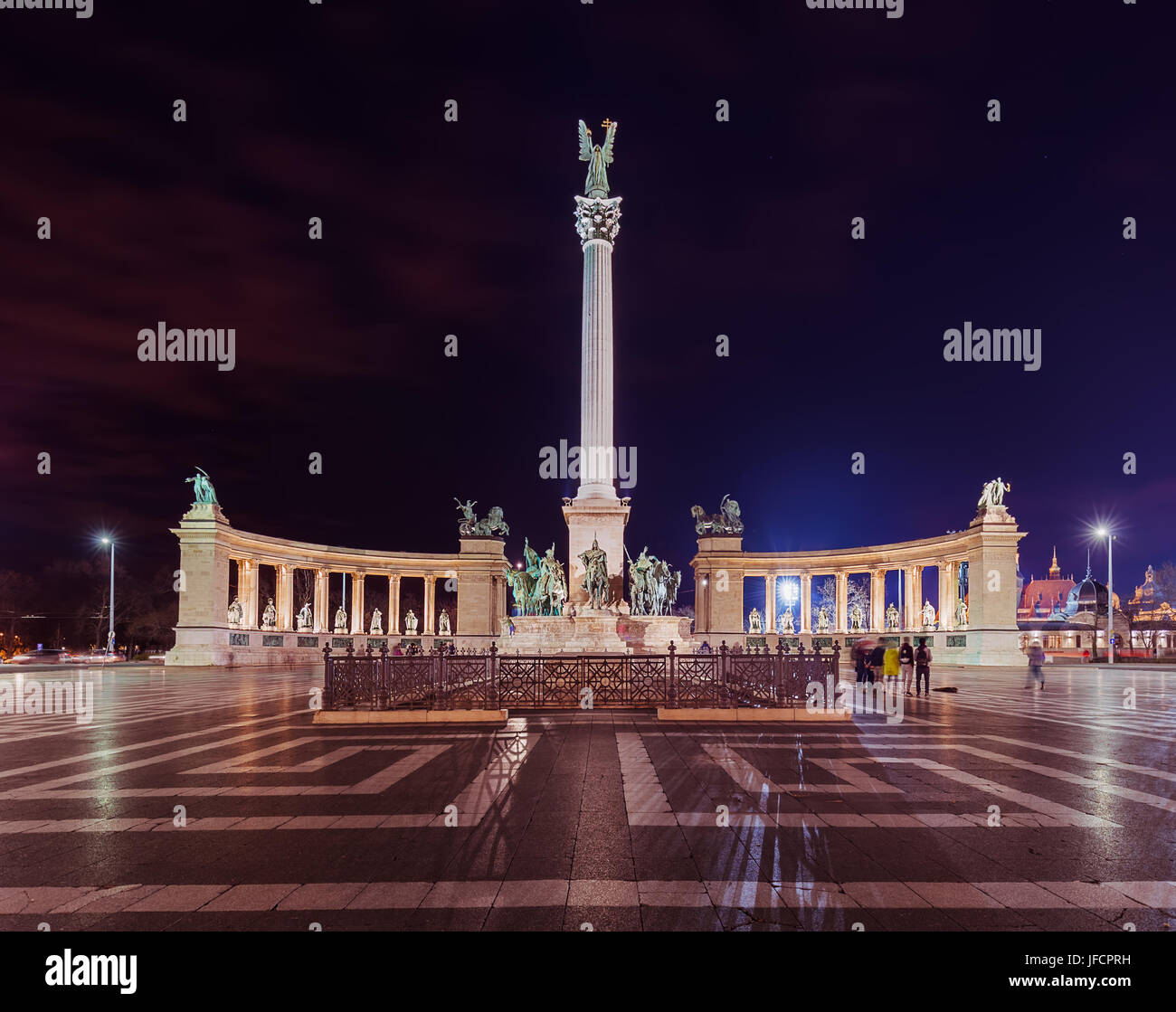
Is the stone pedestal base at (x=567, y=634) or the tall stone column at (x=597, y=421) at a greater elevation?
the tall stone column at (x=597, y=421)

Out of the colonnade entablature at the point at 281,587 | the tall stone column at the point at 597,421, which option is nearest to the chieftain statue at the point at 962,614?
the tall stone column at the point at 597,421

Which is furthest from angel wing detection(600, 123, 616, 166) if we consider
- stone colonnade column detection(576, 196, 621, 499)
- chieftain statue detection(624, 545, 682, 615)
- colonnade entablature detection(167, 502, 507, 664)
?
colonnade entablature detection(167, 502, 507, 664)

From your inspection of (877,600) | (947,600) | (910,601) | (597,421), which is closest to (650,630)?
(597,421)

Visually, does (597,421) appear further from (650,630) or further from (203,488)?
(203,488)

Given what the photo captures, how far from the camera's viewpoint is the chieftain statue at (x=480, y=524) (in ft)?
263

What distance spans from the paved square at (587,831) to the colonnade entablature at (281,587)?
4367 centimetres

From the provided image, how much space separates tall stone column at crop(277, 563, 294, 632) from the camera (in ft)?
226

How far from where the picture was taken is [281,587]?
230 ft

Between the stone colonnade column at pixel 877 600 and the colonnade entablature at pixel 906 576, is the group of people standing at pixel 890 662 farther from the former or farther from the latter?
the stone colonnade column at pixel 877 600

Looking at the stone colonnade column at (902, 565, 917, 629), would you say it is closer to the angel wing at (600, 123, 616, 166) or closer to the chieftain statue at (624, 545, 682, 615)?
the chieftain statue at (624, 545, 682, 615)

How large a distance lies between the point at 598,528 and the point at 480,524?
3780cm

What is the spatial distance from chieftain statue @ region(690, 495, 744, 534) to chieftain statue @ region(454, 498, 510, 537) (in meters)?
18.9

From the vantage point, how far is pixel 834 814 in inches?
374
